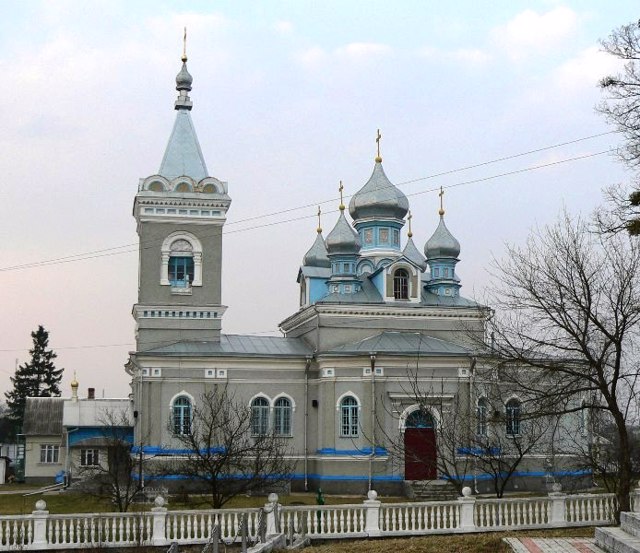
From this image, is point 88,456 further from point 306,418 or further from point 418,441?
point 418,441

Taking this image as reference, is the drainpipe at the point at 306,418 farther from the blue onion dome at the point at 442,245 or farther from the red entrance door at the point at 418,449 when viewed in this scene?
the blue onion dome at the point at 442,245

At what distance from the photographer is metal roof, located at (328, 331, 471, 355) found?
34.8 metres

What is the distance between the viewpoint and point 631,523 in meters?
15.1

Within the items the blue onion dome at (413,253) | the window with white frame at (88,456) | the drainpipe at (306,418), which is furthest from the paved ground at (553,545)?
the window with white frame at (88,456)

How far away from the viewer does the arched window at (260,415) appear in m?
35.6

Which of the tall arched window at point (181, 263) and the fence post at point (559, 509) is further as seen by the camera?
the tall arched window at point (181, 263)

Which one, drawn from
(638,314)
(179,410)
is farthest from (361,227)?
(638,314)

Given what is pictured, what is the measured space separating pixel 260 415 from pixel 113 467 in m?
8.52

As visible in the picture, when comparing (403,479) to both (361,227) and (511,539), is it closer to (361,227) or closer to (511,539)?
(361,227)

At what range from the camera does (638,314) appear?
771 inches

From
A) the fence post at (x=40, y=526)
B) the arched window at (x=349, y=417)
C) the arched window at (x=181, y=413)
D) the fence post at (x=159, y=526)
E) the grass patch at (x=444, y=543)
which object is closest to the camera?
the grass patch at (x=444, y=543)

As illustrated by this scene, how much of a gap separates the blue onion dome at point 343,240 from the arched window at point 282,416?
19.2 ft

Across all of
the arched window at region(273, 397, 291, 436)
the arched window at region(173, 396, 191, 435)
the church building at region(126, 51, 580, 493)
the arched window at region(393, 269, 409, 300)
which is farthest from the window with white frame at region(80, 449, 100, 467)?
the arched window at region(393, 269, 409, 300)

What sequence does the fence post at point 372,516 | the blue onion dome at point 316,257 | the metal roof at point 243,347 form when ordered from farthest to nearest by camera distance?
the blue onion dome at point 316,257, the metal roof at point 243,347, the fence post at point 372,516
